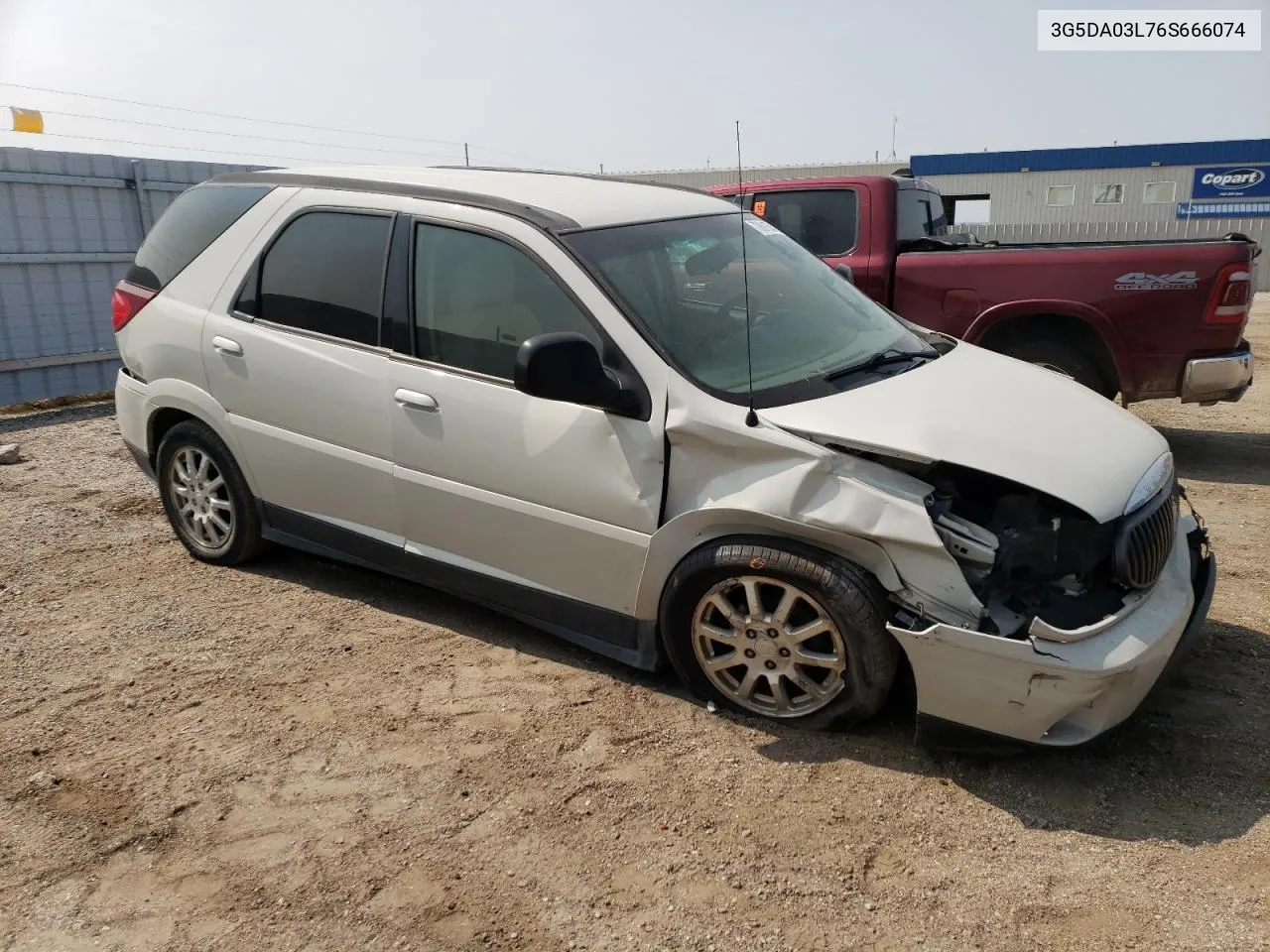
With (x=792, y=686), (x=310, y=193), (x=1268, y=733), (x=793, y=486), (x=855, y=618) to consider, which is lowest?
(x=1268, y=733)

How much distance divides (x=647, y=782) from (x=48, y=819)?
1.90 m

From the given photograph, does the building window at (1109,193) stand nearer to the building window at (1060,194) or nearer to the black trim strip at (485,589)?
the building window at (1060,194)

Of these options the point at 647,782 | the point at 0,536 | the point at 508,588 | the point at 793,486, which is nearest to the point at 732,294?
the point at 793,486

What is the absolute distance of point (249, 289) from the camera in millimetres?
4648

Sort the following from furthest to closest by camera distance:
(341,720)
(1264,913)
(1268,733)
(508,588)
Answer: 1. (508,588)
2. (341,720)
3. (1268,733)
4. (1264,913)

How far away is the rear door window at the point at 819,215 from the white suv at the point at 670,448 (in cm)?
346

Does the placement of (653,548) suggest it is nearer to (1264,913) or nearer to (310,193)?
(1264,913)

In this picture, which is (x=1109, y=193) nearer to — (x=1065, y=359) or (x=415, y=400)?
(x=1065, y=359)

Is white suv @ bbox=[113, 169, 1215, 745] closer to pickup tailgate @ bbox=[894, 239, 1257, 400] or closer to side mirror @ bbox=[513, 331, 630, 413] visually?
side mirror @ bbox=[513, 331, 630, 413]

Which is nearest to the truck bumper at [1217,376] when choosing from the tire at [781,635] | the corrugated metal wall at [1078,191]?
the tire at [781,635]

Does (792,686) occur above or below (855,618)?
below

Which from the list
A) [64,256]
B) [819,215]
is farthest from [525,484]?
[64,256]

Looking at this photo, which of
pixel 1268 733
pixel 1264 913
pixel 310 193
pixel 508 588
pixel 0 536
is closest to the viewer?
pixel 1264 913

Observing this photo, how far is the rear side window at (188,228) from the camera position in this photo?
489 cm
